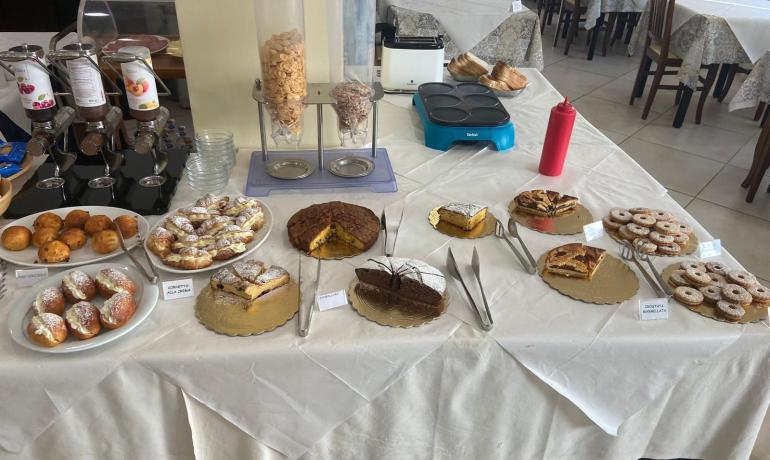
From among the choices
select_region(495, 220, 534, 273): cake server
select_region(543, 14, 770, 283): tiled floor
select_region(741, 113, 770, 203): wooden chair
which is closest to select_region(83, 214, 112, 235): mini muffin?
select_region(495, 220, 534, 273): cake server

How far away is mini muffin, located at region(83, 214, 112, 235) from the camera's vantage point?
963 mm

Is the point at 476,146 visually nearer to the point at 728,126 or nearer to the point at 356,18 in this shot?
the point at 356,18

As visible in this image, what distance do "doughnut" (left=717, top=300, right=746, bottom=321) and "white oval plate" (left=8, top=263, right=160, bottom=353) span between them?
88 centimetres

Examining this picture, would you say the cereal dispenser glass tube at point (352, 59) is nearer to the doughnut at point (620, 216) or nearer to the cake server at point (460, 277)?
the cake server at point (460, 277)

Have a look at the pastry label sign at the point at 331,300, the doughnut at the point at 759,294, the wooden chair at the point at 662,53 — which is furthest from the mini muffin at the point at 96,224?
the wooden chair at the point at 662,53

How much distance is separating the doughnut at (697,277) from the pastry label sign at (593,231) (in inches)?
6.8

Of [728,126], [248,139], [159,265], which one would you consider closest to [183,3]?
[248,139]

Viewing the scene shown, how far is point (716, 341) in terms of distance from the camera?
826 mm

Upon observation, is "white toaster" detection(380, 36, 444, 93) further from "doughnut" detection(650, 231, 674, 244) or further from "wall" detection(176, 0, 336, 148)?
"doughnut" detection(650, 231, 674, 244)

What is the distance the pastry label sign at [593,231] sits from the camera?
1.05 metres

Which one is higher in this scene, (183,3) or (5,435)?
(183,3)

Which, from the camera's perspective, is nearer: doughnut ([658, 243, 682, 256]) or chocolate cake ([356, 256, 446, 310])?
chocolate cake ([356, 256, 446, 310])

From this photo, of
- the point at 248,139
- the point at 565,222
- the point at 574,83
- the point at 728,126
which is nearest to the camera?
the point at 565,222

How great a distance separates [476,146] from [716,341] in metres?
0.78
